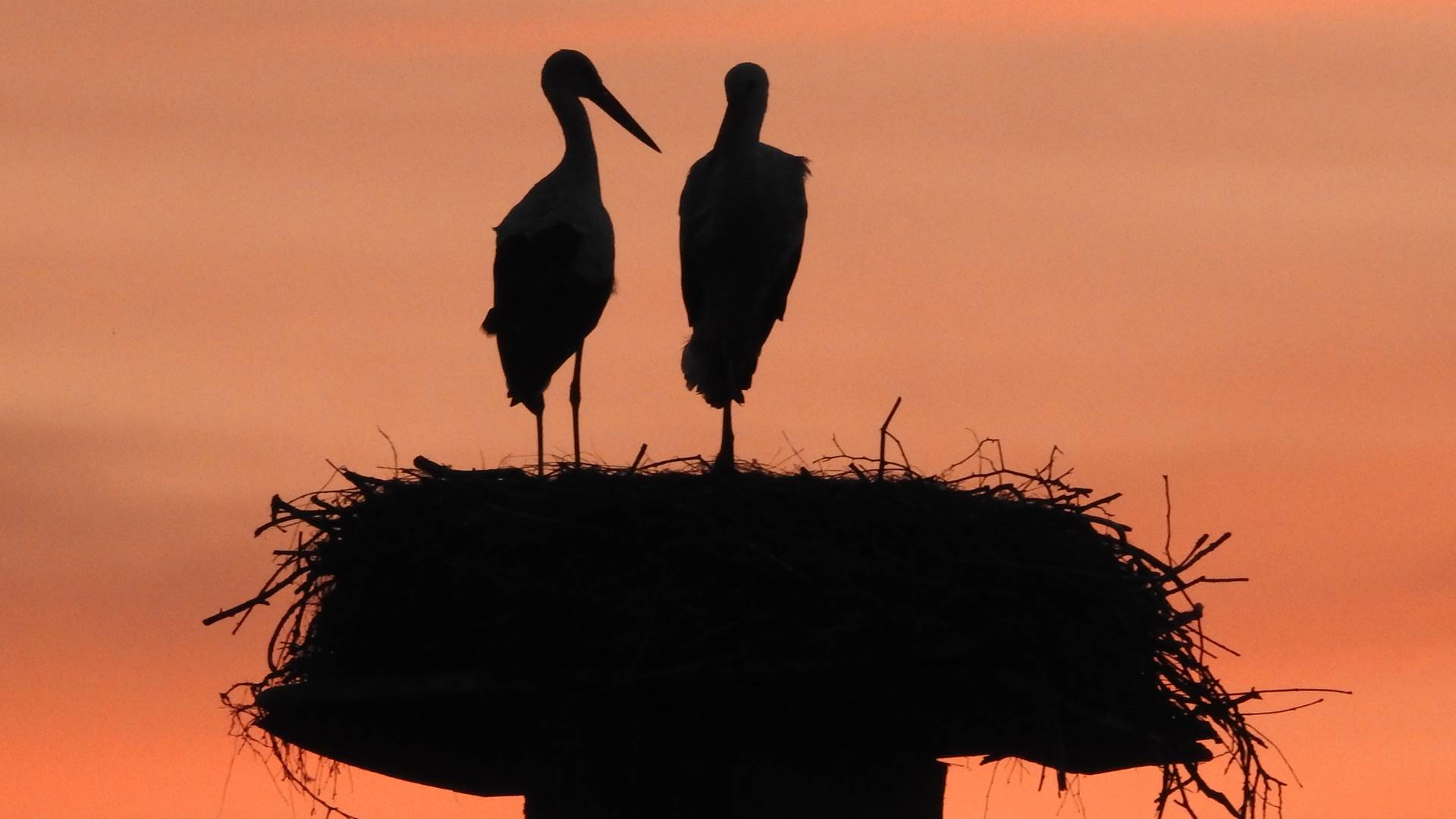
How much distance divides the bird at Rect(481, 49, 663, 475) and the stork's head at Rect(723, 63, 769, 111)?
794 millimetres

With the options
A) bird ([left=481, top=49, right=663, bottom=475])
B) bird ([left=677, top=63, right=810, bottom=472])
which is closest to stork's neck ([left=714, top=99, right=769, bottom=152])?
bird ([left=677, top=63, right=810, bottom=472])

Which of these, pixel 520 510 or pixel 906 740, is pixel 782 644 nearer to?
pixel 906 740

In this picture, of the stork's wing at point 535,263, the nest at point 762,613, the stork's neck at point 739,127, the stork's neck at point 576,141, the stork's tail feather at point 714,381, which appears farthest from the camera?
the stork's neck at point 576,141

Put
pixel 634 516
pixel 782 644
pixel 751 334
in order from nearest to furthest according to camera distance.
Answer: pixel 782 644 → pixel 634 516 → pixel 751 334

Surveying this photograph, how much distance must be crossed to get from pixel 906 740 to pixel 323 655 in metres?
1.94

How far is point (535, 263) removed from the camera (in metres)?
9.35

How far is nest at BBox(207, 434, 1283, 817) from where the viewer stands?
20.9 ft

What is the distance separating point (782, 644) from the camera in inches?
252

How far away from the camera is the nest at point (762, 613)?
637cm

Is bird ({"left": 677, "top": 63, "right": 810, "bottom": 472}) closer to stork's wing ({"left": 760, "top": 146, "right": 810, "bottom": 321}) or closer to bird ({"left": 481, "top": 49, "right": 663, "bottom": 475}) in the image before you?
stork's wing ({"left": 760, "top": 146, "right": 810, "bottom": 321})

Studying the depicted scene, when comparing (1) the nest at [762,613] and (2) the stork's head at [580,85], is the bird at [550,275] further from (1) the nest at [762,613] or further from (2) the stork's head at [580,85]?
(1) the nest at [762,613]

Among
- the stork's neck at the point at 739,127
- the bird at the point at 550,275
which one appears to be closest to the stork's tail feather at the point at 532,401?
the bird at the point at 550,275

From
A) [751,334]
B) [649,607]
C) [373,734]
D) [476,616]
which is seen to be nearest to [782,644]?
[649,607]

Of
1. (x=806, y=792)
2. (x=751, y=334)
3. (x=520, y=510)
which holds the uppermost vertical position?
(x=751, y=334)
